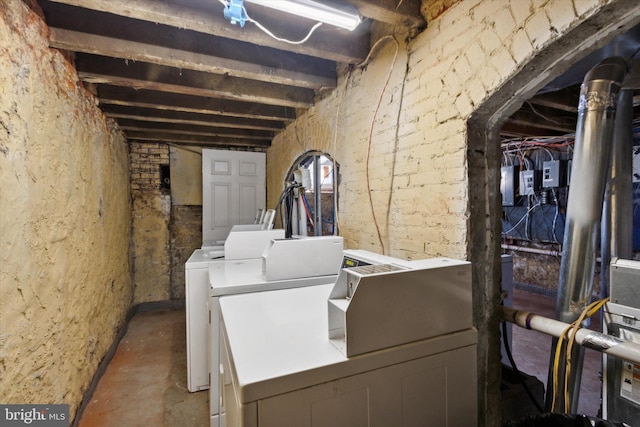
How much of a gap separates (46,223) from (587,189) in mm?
2823

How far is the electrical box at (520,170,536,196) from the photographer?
16.3 ft

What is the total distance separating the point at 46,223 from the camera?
1.75m

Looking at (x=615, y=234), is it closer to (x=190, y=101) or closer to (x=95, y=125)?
(x=190, y=101)

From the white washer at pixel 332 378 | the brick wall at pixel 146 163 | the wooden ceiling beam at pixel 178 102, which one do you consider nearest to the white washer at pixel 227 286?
the white washer at pixel 332 378

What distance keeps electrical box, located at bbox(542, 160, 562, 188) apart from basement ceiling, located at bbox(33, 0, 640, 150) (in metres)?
1.35

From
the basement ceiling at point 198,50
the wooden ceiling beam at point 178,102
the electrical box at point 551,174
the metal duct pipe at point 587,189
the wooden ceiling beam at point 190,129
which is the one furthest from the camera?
the electrical box at point 551,174

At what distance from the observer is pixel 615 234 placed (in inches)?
75.6

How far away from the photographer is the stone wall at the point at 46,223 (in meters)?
1.41

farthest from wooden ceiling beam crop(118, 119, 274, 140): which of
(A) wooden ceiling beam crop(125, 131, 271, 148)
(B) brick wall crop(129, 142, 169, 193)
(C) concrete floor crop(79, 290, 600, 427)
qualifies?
(C) concrete floor crop(79, 290, 600, 427)

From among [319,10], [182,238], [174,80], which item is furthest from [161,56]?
[182,238]

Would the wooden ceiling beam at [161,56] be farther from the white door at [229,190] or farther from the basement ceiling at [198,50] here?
the white door at [229,190]

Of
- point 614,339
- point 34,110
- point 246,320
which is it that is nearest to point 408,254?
point 614,339

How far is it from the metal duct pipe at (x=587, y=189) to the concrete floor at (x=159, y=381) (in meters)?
1.38

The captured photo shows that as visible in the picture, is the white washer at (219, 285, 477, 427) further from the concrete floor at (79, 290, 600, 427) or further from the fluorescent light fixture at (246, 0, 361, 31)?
the concrete floor at (79, 290, 600, 427)
